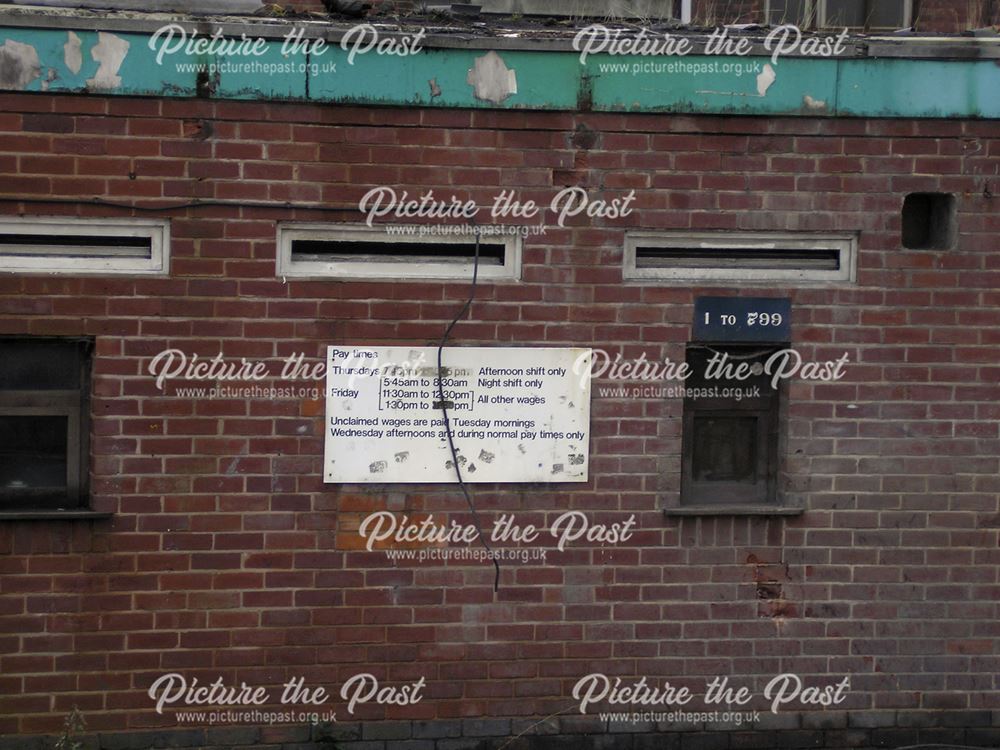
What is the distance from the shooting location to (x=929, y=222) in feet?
22.6

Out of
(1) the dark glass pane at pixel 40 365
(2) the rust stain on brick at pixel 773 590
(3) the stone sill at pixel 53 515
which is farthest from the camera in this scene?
(2) the rust stain on brick at pixel 773 590

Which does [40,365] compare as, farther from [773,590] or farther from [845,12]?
[845,12]

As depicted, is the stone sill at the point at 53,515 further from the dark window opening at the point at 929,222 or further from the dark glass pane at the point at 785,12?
the dark glass pane at the point at 785,12

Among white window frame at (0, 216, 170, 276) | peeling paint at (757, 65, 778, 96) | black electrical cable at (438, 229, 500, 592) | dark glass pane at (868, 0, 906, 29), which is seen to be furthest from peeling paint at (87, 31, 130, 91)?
dark glass pane at (868, 0, 906, 29)

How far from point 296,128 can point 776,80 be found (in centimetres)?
260

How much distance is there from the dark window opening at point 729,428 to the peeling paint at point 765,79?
1.40 meters

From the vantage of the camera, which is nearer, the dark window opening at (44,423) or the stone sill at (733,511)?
the dark window opening at (44,423)

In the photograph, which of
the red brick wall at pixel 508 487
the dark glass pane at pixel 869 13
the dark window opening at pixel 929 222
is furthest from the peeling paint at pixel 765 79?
the dark glass pane at pixel 869 13

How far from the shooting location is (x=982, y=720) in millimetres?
6844

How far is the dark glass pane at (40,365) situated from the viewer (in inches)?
244

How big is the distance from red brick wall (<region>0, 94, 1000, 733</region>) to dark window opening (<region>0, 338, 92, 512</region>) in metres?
0.16

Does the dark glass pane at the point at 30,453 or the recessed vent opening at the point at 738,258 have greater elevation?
the recessed vent opening at the point at 738,258

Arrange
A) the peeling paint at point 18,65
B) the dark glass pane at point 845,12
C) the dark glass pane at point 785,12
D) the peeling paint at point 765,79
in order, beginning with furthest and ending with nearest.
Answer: the dark glass pane at point 845,12
the dark glass pane at point 785,12
the peeling paint at point 765,79
the peeling paint at point 18,65

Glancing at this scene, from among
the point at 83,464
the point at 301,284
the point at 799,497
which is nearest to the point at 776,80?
the point at 799,497
